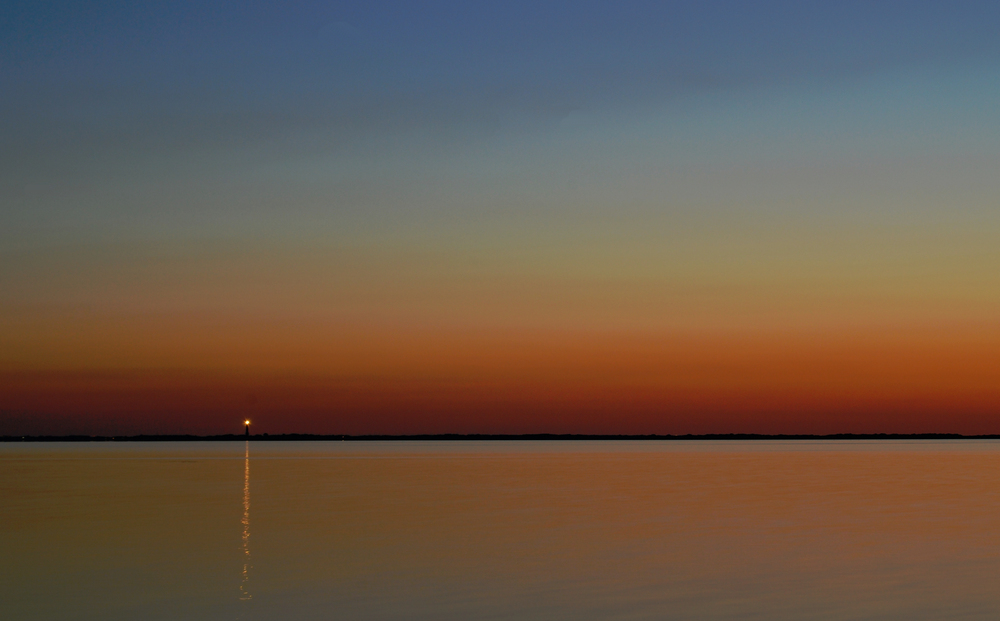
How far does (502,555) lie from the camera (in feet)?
85.1

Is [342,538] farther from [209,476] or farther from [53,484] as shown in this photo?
[209,476]

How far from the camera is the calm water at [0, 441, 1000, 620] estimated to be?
19.2m

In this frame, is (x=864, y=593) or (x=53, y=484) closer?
(x=864, y=593)

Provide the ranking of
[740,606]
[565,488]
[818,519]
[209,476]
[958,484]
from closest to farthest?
1. [740,606]
2. [818,519]
3. [565,488]
4. [958,484]
5. [209,476]

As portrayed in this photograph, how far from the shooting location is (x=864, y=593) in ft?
66.9

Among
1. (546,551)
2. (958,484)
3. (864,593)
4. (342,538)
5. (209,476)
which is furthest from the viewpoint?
(209,476)

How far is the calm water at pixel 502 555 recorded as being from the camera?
19.2 m

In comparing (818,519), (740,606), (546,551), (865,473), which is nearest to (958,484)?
(865,473)

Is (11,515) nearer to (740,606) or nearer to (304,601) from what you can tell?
(304,601)

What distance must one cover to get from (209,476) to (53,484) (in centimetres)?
1365

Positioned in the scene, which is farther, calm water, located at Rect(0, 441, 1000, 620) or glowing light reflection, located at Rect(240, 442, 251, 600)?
glowing light reflection, located at Rect(240, 442, 251, 600)

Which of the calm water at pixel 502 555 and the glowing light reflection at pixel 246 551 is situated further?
the glowing light reflection at pixel 246 551

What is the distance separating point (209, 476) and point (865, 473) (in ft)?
150

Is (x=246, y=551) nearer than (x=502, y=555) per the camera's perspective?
No
